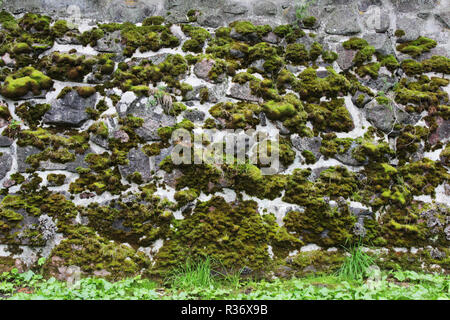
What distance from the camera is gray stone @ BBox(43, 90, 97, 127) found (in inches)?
120

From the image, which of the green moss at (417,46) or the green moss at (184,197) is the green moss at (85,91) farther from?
the green moss at (417,46)

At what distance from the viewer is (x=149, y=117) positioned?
10.2 ft

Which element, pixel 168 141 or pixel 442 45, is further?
pixel 442 45

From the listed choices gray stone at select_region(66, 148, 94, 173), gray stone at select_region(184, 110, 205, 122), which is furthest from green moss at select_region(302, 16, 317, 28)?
gray stone at select_region(66, 148, 94, 173)

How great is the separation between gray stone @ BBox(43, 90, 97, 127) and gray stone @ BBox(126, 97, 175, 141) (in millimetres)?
414

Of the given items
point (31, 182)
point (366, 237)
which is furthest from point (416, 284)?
point (31, 182)

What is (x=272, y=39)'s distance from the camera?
337cm

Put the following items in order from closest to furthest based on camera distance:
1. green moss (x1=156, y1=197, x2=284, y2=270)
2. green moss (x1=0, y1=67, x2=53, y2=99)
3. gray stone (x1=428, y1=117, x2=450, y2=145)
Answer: green moss (x1=156, y1=197, x2=284, y2=270) < green moss (x1=0, y1=67, x2=53, y2=99) < gray stone (x1=428, y1=117, x2=450, y2=145)

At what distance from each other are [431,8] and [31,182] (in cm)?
432

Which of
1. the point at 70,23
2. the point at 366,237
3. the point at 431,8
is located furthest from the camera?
the point at 431,8

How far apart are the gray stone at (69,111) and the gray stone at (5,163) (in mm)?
442

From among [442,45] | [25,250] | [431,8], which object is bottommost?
[25,250]

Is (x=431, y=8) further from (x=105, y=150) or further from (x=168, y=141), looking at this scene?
(x=105, y=150)

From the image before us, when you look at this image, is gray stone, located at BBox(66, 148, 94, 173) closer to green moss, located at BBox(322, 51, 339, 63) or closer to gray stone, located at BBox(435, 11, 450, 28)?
green moss, located at BBox(322, 51, 339, 63)
